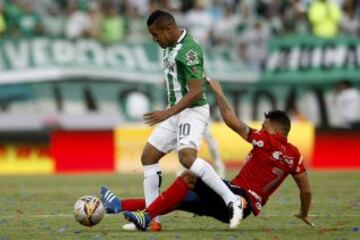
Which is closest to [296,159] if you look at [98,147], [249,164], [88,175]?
[249,164]

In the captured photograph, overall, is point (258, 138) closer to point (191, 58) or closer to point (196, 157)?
point (196, 157)

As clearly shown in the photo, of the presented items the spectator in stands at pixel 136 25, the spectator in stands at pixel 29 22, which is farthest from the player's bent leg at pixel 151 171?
the spectator in stands at pixel 136 25

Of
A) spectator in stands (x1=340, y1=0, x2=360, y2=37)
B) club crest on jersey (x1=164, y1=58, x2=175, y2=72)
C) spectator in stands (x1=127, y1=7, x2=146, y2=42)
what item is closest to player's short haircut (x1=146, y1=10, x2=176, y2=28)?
club crest on jersey (x1=164, y1=58, x2=175, y2=72)

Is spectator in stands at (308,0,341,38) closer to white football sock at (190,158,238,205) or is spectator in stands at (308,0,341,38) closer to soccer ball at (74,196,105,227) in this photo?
white football sock at (190,158,238,205)

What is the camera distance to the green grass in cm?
1184

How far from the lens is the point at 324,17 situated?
3006 cm

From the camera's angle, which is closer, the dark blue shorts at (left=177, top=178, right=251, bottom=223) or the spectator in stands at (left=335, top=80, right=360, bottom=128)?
the dark blue shorts at (left=177, top=178, right=251, bottom=223)

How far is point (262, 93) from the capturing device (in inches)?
1212

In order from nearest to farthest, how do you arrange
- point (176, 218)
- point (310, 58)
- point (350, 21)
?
point (176, 218), point (310, 58), point (350, 21)

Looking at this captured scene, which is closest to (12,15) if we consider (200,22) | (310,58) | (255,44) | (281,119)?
(200,22)

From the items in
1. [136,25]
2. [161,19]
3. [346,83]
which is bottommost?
[346,83]

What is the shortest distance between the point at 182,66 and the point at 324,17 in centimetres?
1831

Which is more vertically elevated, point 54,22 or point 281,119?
point 281,119

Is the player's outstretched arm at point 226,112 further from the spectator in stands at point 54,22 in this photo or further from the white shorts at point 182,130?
the spectator in stands at point 54,22
